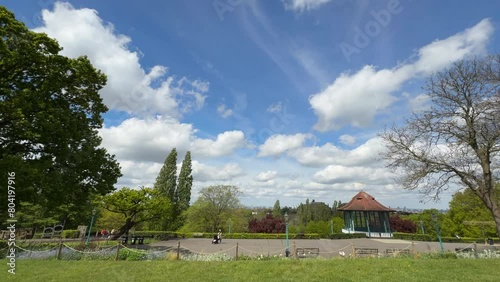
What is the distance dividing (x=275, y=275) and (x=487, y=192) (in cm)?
1081

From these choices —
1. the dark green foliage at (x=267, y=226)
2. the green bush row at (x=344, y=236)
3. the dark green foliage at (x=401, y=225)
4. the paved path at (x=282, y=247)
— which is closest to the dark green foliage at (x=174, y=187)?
the dark green foliage at (x=267, y=226)

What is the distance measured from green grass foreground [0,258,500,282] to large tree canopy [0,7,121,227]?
11.9 ft

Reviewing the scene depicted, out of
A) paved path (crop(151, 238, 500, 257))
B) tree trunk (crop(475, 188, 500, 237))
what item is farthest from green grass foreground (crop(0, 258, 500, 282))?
paved path (crop(151, 238, 500, 257))

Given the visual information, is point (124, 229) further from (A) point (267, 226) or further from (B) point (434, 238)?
(B) point (434, 238)

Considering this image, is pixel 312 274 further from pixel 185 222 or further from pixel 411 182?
pixel 185 222

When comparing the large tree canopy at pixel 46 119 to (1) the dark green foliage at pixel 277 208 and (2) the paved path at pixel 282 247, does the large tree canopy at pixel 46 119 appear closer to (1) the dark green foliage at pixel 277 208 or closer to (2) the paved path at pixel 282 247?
(2) the paved path at pixel 282 247

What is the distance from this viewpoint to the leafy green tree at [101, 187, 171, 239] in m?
22.5

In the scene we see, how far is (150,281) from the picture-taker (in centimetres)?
954

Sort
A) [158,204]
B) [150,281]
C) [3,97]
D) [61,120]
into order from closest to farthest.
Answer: [150,281] → [3,97] → [61,120] → [158,204]

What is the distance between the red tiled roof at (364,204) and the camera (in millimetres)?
35188

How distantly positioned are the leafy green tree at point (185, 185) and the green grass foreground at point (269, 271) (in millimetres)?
29914

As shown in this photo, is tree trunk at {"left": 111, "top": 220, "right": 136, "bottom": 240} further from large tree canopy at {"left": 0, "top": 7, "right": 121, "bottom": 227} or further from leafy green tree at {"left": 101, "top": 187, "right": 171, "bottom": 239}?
large tree canopy at {"left": 0, "top": 7, "right": 121, "bottom": 227}

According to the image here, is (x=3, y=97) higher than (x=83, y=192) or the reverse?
higher

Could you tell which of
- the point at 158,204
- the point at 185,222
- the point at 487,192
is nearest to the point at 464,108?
the point at 487,192
